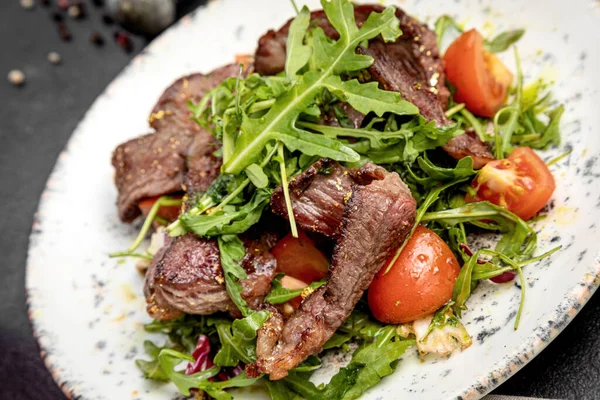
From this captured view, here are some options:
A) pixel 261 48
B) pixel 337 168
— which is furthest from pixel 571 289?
pixel 261 48

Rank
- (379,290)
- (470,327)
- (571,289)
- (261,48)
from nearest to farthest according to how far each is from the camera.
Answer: (571,289) → (470,327) → (379,290) → (261,48)

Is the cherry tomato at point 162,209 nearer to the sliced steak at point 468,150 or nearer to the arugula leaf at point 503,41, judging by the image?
the sliced steak at point 468,150

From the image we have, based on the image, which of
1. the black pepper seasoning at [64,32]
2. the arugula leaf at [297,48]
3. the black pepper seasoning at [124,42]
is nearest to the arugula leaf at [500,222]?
the arugula leaf at [297,48]

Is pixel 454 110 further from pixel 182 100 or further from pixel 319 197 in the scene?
pixel 182 100

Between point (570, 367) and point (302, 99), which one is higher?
point (302, 99)

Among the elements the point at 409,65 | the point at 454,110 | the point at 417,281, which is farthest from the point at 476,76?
the point at 417,281

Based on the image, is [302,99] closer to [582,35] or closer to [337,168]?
[337,168]

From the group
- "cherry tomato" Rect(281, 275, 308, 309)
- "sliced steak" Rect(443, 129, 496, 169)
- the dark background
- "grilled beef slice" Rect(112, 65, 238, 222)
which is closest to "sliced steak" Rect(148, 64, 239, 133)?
"grilled beef slice" Rect(112, 65, 238, 222)
